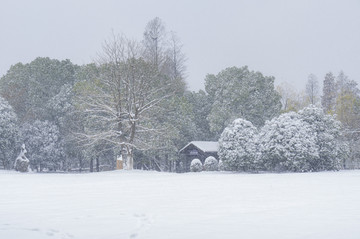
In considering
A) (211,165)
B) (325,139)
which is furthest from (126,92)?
(325,139)

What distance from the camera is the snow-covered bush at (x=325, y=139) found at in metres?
28.2

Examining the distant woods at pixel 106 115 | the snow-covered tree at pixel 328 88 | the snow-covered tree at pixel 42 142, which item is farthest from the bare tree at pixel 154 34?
the snow-covered tree at pixel 328 88

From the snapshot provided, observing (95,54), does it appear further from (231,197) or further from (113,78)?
(231,197)

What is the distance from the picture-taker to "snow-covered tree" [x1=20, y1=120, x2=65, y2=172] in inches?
1635

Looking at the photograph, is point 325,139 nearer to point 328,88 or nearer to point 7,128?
point 7,128

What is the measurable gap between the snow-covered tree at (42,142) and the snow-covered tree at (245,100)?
47.4 ft

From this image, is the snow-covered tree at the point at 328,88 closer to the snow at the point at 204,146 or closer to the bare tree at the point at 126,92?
the snow at the point at 204,146

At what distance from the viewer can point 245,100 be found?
4188 centimetres

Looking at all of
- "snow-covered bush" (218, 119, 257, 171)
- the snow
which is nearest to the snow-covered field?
"snow-covered bush" (218, 119, 257, 171)

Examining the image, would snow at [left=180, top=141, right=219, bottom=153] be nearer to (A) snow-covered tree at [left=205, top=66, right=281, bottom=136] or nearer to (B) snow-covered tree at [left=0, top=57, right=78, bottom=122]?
(A) snow-covered tree at [left=205, top=66, right=281, bottom=136]

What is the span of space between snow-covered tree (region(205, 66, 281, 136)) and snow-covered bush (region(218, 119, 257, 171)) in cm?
1030

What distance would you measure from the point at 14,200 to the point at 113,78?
18.6 metres

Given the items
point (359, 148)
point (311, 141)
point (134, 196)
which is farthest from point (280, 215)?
point (359, 148)

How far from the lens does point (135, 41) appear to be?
3059 centimetres
